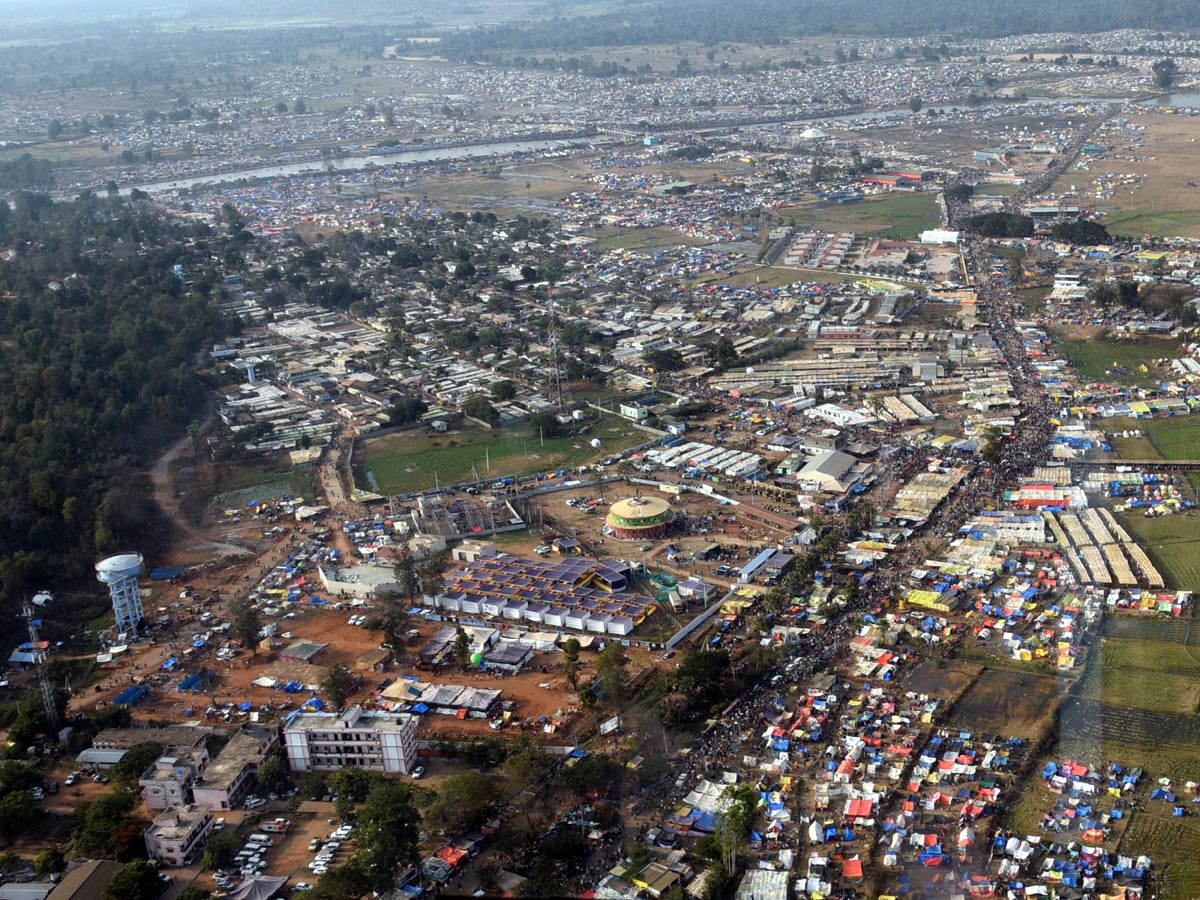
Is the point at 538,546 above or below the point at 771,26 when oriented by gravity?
below

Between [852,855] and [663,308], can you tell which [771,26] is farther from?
[852,855]

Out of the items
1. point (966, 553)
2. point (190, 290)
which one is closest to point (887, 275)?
point (966, 553)

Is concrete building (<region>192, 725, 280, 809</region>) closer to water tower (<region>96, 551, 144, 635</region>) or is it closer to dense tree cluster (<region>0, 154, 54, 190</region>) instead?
water tower (<region>96, 551, 144, 635</region>)

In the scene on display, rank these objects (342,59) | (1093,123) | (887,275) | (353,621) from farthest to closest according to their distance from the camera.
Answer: (342,59) → (1093,123) → (887,275) → (353,621)

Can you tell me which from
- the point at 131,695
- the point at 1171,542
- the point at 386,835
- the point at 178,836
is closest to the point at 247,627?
the point at 131,695

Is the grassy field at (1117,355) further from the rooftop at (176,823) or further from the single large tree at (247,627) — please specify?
the rooftop at (176,823)

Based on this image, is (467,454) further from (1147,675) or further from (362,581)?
(1147,675)

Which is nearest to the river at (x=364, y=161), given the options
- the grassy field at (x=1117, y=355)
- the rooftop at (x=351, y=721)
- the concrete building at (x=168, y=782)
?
the grassy field at (x=1117, y=355)
